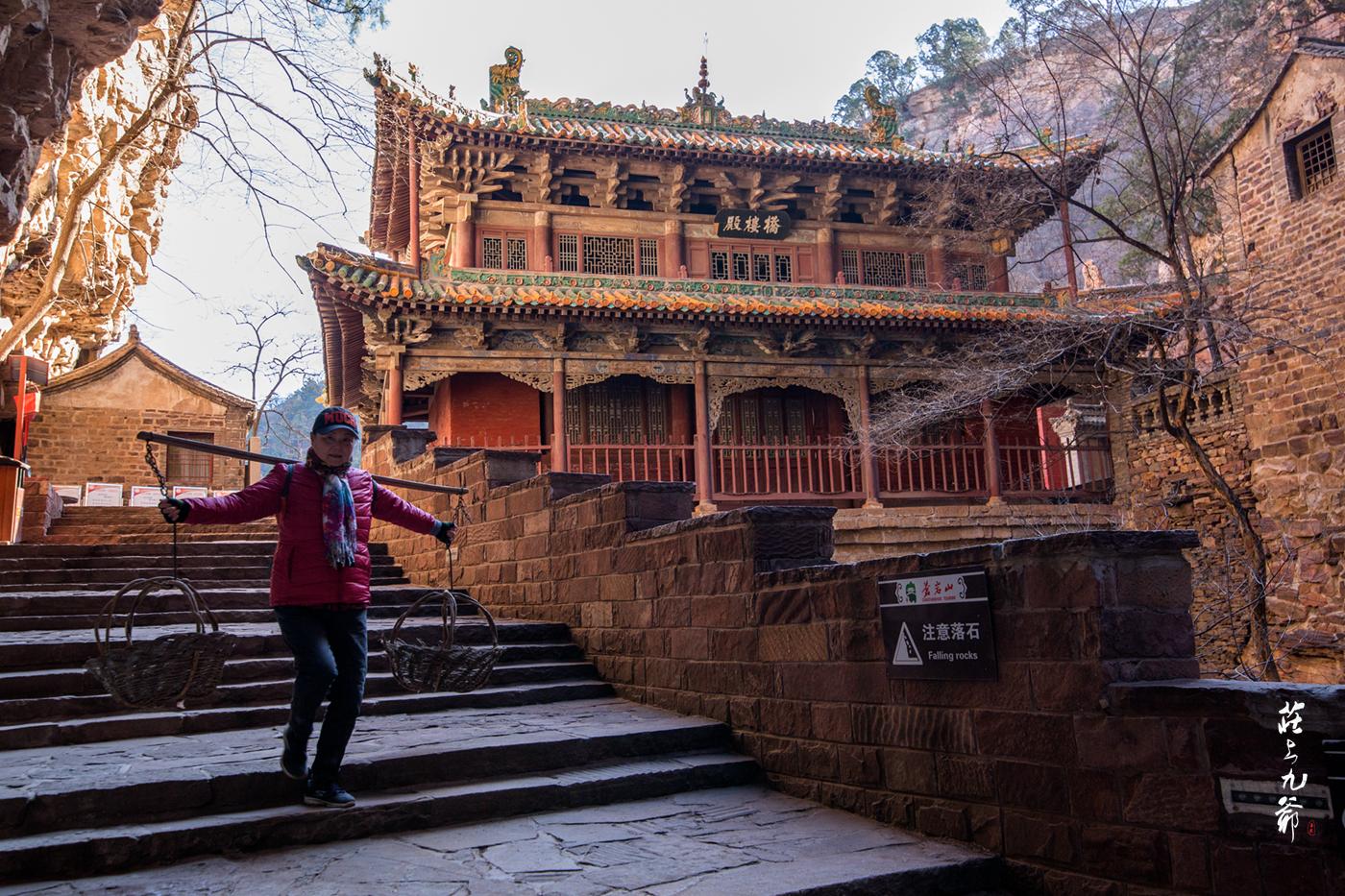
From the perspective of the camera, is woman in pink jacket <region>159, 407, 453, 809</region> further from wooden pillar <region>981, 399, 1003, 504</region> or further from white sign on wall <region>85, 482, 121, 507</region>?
white sign on wall <region>85, 482, 121, 507</region>

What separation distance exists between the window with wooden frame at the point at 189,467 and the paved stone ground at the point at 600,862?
2204cm

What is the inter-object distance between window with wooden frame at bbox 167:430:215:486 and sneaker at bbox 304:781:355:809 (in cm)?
2168

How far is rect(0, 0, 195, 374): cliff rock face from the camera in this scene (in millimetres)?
4582

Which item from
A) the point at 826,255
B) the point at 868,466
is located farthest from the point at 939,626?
the point at 826,255

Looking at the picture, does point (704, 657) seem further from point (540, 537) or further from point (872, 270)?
point (872, 270)

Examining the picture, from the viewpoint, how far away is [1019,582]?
3568 millimetres

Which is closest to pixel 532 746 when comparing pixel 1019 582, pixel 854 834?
pixel 854 834

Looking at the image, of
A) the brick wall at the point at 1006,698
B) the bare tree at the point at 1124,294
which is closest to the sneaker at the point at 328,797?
the brick wall at the point at 1006,698

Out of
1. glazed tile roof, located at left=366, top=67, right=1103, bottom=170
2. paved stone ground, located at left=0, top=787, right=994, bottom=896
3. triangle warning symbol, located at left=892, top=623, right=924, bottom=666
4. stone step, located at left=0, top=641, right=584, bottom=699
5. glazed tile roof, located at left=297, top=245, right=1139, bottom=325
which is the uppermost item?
glazed tile roof, located at left=366, top=67, right=1103, bottom=170

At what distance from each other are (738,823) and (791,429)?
536 inches

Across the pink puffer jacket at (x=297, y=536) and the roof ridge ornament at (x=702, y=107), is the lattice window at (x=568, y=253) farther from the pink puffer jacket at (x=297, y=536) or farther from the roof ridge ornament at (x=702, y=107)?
the pink puffer jacket at (x=297, y=536)

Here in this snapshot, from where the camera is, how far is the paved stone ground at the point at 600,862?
326 cm

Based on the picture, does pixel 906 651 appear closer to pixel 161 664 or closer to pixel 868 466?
pixel 161 664

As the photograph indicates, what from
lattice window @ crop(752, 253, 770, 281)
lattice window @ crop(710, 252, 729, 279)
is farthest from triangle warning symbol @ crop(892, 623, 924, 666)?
lattice window @ crop(752, 253, 770, 281)
